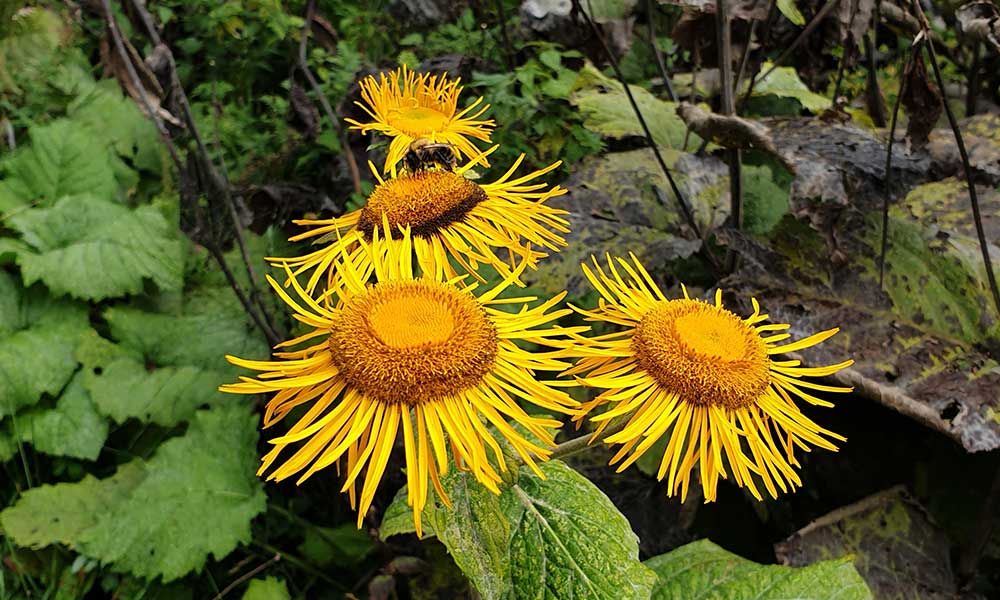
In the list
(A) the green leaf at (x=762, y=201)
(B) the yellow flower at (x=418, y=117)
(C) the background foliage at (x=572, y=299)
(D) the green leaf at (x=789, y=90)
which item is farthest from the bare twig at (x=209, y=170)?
(D) the green leaf at (x=789, y=90)

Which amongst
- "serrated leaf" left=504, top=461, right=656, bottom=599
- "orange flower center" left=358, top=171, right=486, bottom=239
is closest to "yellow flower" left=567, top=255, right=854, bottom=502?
"serrated leaf" left=504, top=461, right=656, bottom=599

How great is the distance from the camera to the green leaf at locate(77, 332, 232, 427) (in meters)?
1.73

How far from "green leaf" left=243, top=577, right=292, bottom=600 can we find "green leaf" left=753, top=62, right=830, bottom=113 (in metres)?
1.72

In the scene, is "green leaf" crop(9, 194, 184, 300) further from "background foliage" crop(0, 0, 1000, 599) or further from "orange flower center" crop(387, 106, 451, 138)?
"orange flower center" crop(387, 106, 451, 138)

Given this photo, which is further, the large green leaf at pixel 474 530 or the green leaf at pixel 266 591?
the green leaf at pixel 266 591

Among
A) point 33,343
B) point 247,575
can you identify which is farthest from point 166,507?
point 33,343

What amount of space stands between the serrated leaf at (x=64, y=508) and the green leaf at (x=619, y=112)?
1359 millimetres

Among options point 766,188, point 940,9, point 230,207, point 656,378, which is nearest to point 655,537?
point 656,378

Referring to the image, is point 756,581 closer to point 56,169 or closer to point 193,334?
point 193,334

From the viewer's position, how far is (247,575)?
159cm

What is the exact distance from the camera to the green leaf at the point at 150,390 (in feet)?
5.67

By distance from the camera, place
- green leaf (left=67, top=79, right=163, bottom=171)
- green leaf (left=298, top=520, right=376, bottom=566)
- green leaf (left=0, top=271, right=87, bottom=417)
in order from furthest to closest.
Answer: green leaf (left=67, top=79, right=163, bottom=171) < green leaf (left=0, top=271, right=87, bottom=417) < green leaf (left=298, top=520, right=376, bottom=566)

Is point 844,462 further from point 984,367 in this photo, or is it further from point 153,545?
point 153,545

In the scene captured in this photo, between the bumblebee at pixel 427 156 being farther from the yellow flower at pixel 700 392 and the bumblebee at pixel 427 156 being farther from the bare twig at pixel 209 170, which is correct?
the bare twig at pixel 209 170
